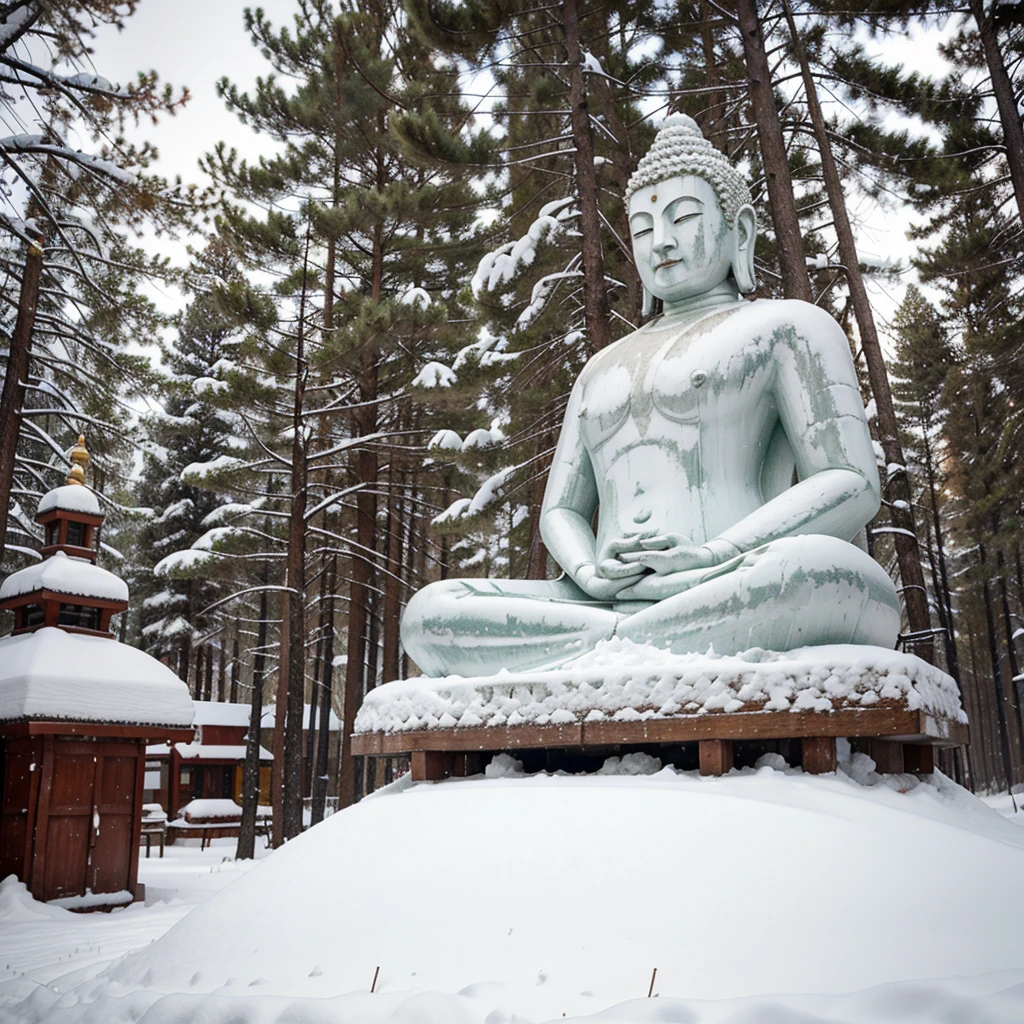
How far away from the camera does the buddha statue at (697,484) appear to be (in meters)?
3.75

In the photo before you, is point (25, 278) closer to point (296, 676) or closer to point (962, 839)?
point (296, 676)

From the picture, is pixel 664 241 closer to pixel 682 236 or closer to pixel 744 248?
pixel 682 236

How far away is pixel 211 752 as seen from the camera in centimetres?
2447

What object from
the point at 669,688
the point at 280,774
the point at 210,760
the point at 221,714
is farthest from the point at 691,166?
the point at 210,760

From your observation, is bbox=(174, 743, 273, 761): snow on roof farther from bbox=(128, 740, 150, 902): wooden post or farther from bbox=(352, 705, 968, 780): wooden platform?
bbox=(352, 705, 968, 780): wooden platform

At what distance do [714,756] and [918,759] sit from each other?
1187 millimetres

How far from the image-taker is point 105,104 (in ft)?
34.8

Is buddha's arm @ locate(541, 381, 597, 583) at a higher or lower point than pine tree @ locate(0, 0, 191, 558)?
lower

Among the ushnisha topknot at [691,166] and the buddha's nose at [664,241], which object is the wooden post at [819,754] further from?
the ushnisha topknot at [691,166]

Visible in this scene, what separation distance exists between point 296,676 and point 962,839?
11579 millimetres

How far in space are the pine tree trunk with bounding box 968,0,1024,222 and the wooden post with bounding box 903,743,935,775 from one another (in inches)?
379

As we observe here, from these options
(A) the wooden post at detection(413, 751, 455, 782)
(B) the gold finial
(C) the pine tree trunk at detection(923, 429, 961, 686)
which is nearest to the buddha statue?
(A) the wooden post at detection(413, 751, 455, 782)

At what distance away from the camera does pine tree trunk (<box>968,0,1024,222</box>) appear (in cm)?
1173

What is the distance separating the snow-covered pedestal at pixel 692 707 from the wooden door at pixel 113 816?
710cm
